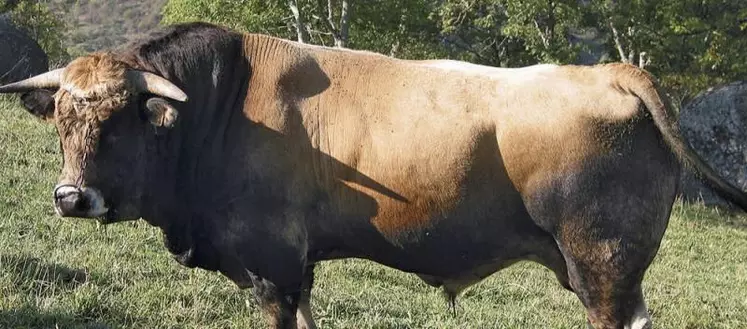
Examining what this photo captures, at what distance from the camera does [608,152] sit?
494 cm

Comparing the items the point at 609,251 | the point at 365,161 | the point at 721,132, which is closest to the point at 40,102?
the point at 365,161

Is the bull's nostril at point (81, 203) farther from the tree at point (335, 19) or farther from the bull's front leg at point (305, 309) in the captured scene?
the tree at point (335, 19)

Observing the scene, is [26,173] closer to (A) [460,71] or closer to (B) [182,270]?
(B) [182,270]

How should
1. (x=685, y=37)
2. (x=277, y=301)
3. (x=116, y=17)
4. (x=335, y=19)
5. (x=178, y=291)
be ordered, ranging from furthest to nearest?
1. (x=116, y=17)
2. (x=335, y=19)
3. (x=685, y=37)
4. (x=178, y=291)
5. (x=277, y=301)

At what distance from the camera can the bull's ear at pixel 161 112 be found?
4953mm

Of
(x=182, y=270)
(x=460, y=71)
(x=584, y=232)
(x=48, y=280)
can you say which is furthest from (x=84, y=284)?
(x=584, y=232)

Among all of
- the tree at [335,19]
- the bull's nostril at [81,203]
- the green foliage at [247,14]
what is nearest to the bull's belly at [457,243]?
the bull's nostril at [81,203]

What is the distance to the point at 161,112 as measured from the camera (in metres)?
5.00

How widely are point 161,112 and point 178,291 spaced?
2134 mm

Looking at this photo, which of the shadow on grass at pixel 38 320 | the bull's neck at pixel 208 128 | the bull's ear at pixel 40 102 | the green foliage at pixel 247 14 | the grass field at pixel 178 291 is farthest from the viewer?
the green foliage at pixel 247 14

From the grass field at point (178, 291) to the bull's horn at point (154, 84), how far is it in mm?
1753

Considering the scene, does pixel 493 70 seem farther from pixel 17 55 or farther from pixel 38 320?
pixel 17 55

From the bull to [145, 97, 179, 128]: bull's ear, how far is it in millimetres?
13

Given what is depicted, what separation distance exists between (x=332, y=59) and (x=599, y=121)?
180 centimetres
